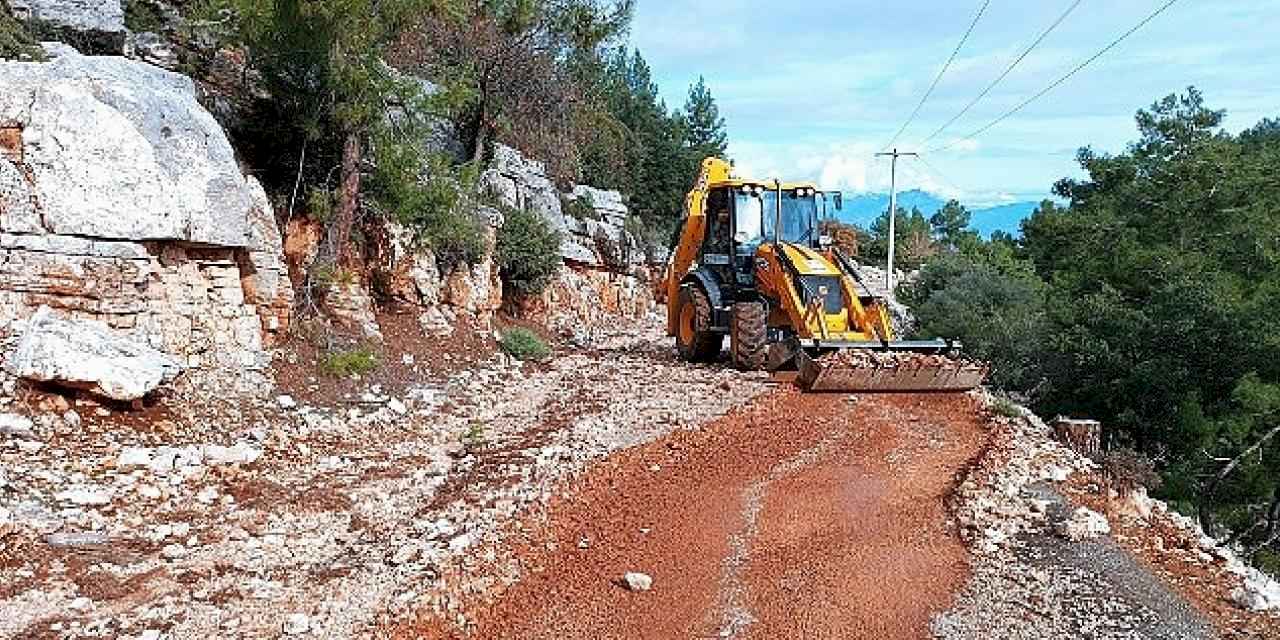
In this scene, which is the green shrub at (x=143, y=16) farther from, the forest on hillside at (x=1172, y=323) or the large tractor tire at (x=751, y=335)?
the forest on hillside at (x=1172, y=323)

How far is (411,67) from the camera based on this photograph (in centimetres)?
1741

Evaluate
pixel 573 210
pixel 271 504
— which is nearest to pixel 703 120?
pixel 573 210

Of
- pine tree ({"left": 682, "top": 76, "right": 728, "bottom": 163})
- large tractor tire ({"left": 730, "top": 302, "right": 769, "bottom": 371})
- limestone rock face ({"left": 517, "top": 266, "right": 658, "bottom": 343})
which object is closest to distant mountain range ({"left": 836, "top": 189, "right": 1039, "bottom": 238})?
pine tree ({"left": 682, "top": 76, "right": 728, "bottom": 163})

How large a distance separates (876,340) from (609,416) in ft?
12.1

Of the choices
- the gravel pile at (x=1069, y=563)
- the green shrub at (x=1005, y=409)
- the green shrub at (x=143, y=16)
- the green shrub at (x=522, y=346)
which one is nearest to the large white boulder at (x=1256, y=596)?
the gravel pile at (x=1069, y=563)

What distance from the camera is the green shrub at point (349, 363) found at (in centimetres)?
984

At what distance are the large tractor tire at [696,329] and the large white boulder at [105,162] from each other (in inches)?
255

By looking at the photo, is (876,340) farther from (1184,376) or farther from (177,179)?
(1184,376)

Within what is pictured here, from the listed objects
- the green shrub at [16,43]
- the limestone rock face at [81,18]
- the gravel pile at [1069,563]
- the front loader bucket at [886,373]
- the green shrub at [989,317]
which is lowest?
the green shrub at [989,317]

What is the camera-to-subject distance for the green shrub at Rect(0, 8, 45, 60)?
30.5ft

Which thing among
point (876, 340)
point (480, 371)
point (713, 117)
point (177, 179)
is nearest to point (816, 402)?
point (876, 340)

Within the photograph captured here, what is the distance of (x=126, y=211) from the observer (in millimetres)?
8023

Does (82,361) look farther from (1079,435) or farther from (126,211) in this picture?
(1079,435)

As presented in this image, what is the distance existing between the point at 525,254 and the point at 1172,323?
12.7 meters
